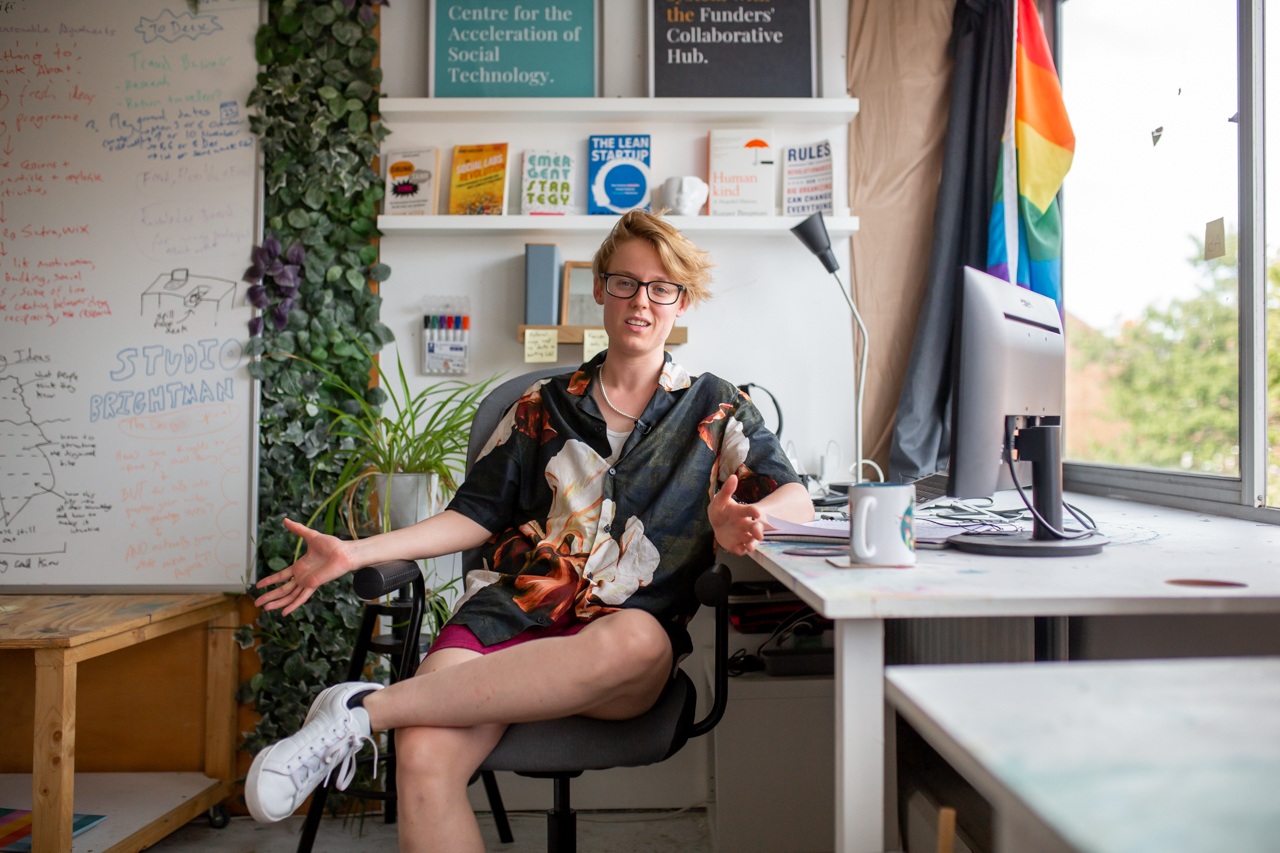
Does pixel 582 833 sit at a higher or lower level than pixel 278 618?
lower

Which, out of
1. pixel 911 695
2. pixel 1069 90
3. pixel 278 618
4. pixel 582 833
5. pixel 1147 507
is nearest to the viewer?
pixel 911 695

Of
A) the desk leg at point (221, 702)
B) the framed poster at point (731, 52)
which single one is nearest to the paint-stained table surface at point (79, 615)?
the desk leg at point (221, 702)

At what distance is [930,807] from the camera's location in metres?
1.17

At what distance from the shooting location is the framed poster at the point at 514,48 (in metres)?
2.33

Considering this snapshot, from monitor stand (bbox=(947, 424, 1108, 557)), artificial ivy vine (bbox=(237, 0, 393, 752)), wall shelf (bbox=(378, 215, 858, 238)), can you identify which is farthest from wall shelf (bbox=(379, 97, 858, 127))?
monitor stand (bbox=(947, 424, 1108, 557))

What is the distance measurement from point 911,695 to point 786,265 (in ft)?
6.56

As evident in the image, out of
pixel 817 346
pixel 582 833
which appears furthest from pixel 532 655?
pixel 817 346

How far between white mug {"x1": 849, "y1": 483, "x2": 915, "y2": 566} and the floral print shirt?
0.36 metres

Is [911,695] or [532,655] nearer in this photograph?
[911,695]

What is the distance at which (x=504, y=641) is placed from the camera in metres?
1.29

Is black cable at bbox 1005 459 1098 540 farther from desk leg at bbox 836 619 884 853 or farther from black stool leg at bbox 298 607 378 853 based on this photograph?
black stool leg at bbox 298 607 378 853

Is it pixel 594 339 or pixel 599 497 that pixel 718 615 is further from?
pixel 594 339

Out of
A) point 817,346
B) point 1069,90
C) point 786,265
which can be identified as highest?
point 1069,90

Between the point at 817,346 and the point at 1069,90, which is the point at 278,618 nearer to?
the point at 817,346
